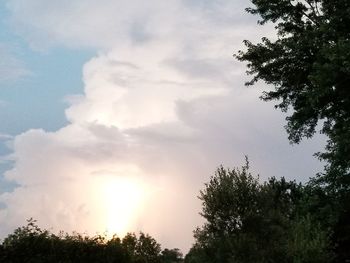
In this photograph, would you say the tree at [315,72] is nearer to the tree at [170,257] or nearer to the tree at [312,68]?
the tree at [312,68]

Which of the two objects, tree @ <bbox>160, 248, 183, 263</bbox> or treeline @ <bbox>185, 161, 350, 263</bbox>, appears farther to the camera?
tree @ <bbox>160, 248, 183, 263</bbox>

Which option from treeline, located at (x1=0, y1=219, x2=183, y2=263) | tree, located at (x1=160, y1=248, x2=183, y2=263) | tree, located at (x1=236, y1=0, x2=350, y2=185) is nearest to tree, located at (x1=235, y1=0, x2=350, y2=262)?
tree, located at (x1=236, y1=0, x2=350, y2=185)

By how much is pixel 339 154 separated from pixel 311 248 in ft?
27.5

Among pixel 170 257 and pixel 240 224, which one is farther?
pixel 170 257

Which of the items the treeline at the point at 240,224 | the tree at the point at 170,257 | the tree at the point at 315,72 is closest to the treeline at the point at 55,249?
the treeline at the point at 240,224

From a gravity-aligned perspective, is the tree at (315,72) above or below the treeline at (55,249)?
above

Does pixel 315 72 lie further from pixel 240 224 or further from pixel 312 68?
pixel 240 224

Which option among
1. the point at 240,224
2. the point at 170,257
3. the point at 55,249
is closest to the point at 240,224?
the point at 240,224

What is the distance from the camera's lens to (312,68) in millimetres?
36062

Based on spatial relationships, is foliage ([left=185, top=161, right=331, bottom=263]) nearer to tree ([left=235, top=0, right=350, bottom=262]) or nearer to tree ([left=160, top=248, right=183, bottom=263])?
tree ([left=235, top=0, right=350, bottom=262])

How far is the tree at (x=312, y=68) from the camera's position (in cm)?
3166

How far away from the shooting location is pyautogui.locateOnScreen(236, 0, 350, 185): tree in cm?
3166

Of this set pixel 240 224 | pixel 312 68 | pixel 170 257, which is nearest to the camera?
pixel 240 224

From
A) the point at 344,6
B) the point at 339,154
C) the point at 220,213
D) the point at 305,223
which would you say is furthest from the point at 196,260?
the point at 344,6
